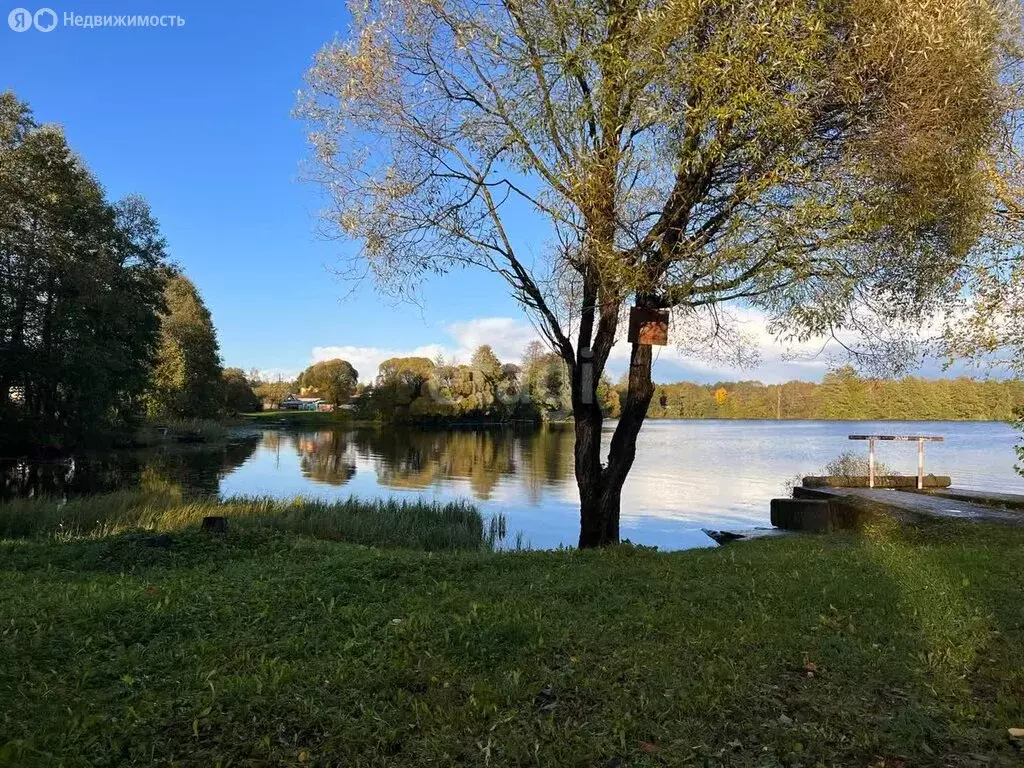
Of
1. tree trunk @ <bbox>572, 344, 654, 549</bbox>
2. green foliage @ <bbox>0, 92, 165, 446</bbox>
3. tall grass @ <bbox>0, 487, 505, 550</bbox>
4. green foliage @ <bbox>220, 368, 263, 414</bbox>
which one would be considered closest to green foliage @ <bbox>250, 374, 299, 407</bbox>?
green foliage @ <bbox>220, 368, 263, 414</bbox>

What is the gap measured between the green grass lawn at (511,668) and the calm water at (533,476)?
959 cm

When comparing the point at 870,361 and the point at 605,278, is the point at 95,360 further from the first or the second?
the point at 870,361

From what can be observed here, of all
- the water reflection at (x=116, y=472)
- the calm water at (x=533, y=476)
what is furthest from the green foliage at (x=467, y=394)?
the water reflection at (x=116, y=472)

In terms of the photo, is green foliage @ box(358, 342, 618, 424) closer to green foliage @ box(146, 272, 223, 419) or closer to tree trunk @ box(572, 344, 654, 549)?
green foliage @ box(146, 272, 223, 419)

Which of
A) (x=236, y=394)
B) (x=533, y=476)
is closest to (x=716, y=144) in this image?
(x=533, y=476)

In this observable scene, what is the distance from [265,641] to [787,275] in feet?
21.7

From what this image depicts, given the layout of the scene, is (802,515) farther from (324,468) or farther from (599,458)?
(324,468)

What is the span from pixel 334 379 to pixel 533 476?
85909mm

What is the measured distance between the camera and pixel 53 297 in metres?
28.9

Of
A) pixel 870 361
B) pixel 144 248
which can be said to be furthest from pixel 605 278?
pixel 144 248

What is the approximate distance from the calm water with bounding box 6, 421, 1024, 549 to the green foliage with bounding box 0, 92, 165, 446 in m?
3.18

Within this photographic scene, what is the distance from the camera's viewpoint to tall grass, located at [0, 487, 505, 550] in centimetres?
1330

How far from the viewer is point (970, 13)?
7.40m

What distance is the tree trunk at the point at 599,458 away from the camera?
30.6 ft
